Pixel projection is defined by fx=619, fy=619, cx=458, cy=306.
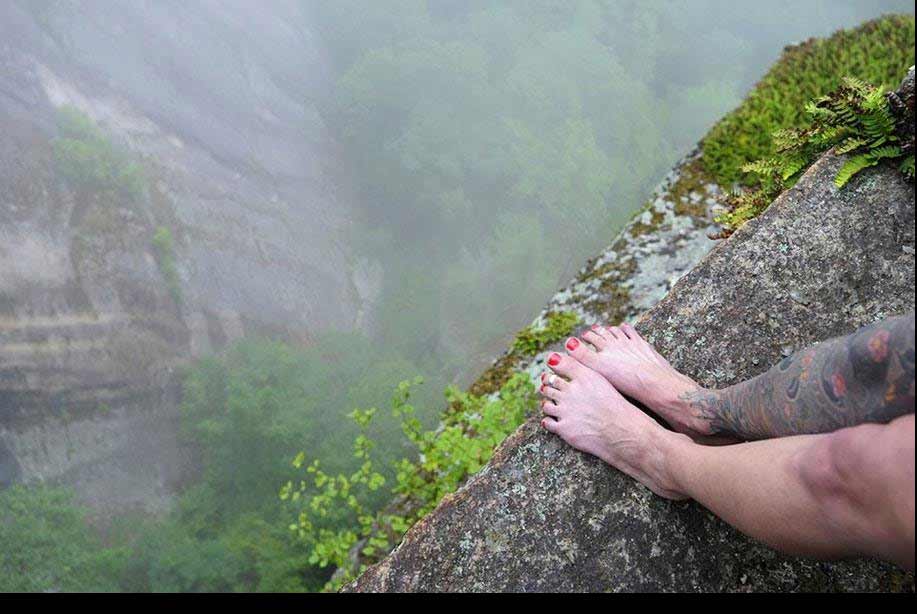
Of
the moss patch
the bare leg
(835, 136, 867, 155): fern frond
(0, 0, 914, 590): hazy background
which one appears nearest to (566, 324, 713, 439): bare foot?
the bare leg

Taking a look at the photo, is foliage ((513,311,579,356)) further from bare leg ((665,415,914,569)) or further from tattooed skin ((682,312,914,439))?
bare leg ((665,415,914,569))

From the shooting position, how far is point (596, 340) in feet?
7.11

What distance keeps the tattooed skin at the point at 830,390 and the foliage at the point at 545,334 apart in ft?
8.31

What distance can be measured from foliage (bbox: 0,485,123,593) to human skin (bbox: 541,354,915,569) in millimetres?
3661

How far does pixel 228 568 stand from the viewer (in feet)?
15.6

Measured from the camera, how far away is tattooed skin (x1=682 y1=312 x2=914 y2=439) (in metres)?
1.25

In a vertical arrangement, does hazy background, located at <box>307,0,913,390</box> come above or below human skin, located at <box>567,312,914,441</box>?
above

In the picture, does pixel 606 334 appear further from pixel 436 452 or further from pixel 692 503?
pixel 436 452

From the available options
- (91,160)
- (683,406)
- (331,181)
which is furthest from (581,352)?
(331,181)

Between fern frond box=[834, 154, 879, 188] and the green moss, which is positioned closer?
fern frond box=[834, 154, 879, 188]

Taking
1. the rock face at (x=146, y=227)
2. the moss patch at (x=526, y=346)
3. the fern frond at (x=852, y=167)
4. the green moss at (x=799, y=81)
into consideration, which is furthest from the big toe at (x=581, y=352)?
the rock face at (x=146, y=227)

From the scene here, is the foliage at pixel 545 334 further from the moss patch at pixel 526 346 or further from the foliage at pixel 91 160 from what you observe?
the foliage at pixel 91 160

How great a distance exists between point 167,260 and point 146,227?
0.32m

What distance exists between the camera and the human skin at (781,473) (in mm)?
1105
